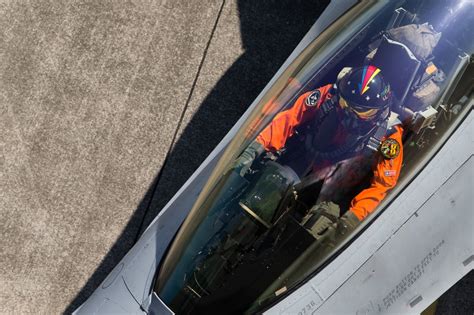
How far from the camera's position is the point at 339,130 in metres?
4.43

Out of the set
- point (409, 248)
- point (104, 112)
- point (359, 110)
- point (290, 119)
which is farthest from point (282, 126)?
point (104, 112)

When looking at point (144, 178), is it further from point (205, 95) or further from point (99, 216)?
point (205, 95)

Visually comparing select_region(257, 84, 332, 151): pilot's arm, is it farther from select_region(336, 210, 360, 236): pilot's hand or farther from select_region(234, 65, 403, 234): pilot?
select_region(336, 210, 360, 236): pilot's hand

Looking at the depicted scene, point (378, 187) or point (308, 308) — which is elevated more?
point (378, 187)

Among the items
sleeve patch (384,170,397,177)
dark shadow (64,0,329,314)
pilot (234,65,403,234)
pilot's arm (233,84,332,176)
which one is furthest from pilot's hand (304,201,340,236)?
dark shadow (64,0,329,314)

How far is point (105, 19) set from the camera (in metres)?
7.13

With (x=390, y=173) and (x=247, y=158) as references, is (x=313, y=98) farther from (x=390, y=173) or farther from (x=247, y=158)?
(x=390, y=173)

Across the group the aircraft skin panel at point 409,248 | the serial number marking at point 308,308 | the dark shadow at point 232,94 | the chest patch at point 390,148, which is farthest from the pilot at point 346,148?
the dark shadow at point 232,94

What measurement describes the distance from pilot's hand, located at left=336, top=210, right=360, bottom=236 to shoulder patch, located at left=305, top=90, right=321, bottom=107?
3.12 ft

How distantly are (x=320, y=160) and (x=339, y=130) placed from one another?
0.28 metres

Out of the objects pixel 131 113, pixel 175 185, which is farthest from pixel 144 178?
pixel 131 113

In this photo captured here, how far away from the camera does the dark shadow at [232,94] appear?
258 inches

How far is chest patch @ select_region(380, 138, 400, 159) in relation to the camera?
431 centimetres

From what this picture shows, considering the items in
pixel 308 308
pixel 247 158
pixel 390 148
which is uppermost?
pixel 390 148
